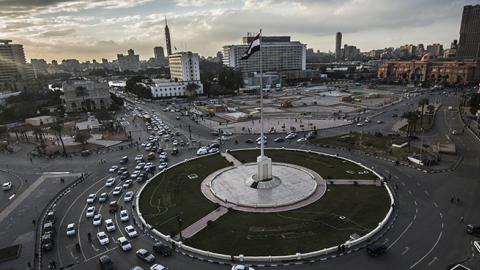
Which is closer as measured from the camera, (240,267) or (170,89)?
(240,267)

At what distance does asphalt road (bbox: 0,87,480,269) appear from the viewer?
95.1 ft

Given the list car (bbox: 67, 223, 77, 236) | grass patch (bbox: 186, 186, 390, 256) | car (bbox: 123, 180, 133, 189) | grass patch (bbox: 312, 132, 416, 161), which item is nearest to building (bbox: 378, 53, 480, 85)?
grass patch (bbox: 312, 132, 416, 161)

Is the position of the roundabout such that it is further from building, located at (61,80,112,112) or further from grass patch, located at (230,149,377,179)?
building, located at (61,80,112,112)

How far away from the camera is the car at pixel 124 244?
31.8 meters

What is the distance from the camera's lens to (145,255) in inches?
1191

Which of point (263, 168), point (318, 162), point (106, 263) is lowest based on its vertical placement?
point (106, 263)

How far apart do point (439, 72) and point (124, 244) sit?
644ft

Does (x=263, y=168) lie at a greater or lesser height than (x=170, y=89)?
lesser

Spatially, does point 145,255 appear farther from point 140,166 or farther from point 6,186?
point 6,186

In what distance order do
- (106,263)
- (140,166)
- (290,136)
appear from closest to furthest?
1. (106,263)
2. (140,166)
3. (290,136)

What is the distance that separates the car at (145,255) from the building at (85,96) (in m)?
106

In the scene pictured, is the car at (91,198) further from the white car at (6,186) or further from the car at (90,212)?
the white car at (6,186)

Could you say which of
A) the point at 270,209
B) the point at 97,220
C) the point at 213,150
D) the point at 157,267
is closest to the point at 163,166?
the point at 213,150

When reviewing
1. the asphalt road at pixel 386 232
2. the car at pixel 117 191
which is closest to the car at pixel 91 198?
the asphalt road at pixel 386 232
